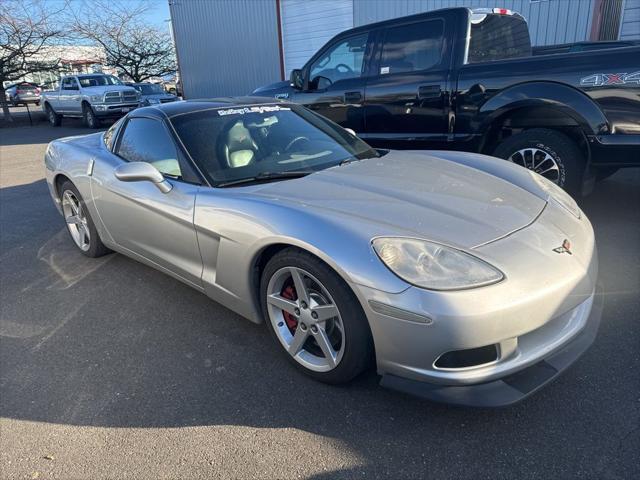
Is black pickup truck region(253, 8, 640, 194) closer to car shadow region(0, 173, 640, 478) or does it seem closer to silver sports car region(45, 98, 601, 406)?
car shadow region(0, 173, 640, 478)

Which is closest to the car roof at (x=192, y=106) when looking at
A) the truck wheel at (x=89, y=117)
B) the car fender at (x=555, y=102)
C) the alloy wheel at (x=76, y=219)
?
the alloy wheel at (x=76, y=219)

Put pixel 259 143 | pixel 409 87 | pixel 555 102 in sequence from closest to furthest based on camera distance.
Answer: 1. pixel 259 143
2. pixel 555 102
3. pixel 409 87

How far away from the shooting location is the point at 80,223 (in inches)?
173

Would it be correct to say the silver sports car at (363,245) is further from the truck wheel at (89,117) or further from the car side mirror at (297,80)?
the truck wheel at (89,117)

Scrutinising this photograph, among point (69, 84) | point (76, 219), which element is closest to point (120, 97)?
point (69, 84)

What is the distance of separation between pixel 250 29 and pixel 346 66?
38.2 ft

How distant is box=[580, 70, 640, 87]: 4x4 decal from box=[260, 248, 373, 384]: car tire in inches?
126

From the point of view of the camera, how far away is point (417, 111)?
5.17 metres

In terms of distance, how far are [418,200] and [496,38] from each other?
3792 mm

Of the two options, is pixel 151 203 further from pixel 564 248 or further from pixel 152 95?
pixel 152 95

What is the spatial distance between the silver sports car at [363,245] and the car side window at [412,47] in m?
2.05

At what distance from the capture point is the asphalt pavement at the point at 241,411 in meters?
2.01

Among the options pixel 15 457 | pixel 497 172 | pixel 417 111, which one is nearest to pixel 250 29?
pixel 417 111

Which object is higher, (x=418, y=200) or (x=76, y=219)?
(x=418, y=200)
